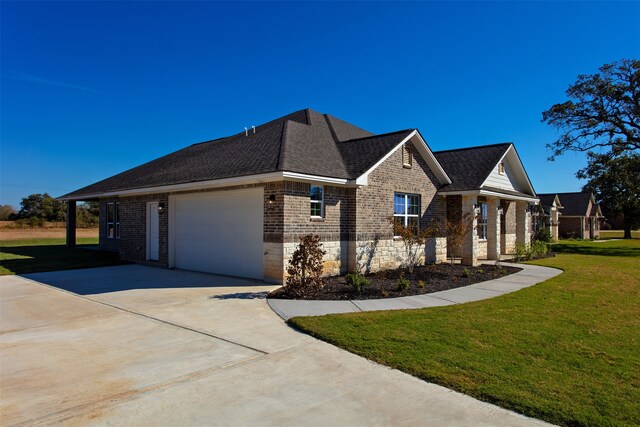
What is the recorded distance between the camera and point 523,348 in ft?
19.4

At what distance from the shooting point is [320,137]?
616 inches

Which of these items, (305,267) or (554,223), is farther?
(554,223)

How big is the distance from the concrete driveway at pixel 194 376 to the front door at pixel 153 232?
7551 millimetres

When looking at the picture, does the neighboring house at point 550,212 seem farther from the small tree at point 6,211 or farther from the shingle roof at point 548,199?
the small tree at point 6,211

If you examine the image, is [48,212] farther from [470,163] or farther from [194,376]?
[194,376]

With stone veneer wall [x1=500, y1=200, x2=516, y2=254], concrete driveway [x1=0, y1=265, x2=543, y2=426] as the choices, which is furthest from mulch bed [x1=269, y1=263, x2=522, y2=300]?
stone veneer wall [x1=500, y1=200, x2=516, y2=254]

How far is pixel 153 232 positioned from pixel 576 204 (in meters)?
49.3

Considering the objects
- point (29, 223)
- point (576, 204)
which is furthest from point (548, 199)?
point (29, 223)

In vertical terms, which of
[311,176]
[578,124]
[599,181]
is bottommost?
[311,176]

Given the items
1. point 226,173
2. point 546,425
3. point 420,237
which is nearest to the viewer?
point 546,425

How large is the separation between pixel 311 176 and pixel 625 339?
310 inches

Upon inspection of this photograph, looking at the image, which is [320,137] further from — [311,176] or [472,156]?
[472,156]

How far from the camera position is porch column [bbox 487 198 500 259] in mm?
18219

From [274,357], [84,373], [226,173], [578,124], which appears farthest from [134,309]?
[578,124]
